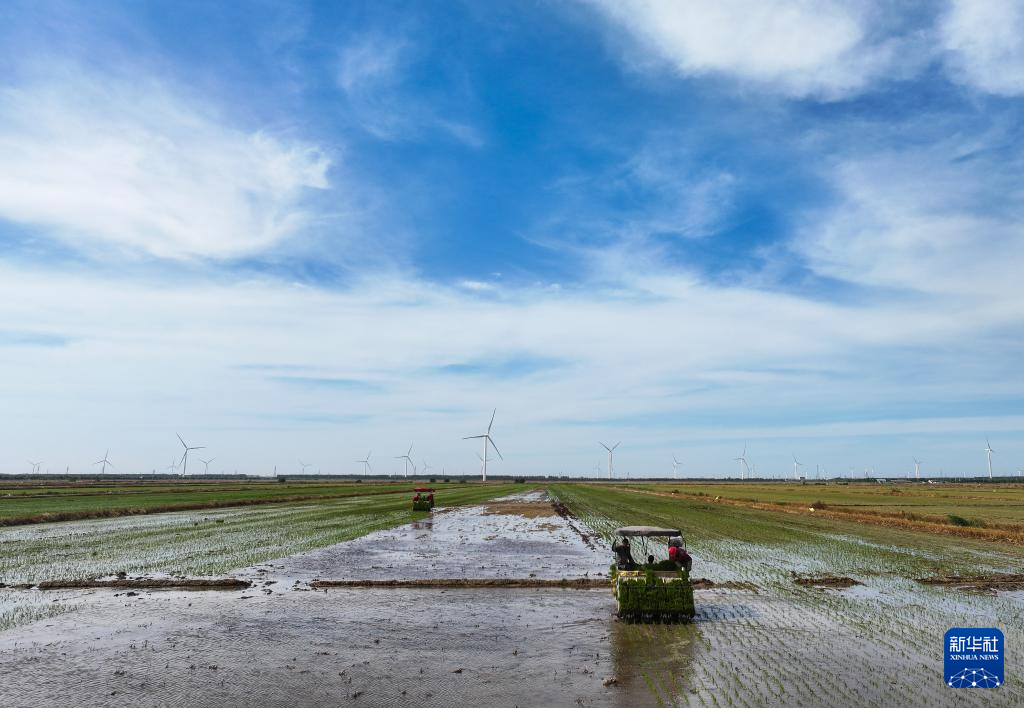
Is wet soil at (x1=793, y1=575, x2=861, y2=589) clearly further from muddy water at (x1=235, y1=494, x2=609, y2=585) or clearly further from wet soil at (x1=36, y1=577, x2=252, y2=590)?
wet soil at (x1=36, y1=577, x2=252, y2=590)

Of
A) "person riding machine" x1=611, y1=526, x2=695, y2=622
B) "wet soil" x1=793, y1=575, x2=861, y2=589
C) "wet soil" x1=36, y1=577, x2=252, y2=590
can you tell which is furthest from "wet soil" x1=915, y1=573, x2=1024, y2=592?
"wet soil" x1=36, y1=577, x2=252, y2=590

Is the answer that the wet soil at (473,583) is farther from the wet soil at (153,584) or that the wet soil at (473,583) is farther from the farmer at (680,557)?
the farmer at (680,557)

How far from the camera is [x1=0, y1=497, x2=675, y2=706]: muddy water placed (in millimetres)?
13203

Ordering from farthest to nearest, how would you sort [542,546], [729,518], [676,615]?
[729,518], [542,546], [676,615]

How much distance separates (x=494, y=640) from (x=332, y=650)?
4.04 metres

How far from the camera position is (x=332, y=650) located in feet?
53.5

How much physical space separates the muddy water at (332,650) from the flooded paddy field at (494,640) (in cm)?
7

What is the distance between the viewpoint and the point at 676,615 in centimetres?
1900

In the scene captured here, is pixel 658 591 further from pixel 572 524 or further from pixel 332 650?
pixel 572 524

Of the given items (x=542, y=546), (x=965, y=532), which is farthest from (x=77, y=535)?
(x=965, y=532)

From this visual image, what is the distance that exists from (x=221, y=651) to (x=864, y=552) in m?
32.3

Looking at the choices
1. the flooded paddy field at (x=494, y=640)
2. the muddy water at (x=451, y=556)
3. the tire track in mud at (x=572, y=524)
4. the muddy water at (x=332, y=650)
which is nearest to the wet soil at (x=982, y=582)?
the flooded paddy field at (x=494, y=640)

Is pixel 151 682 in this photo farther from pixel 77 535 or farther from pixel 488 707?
pixel 77 535

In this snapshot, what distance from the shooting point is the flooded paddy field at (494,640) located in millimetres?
13242
